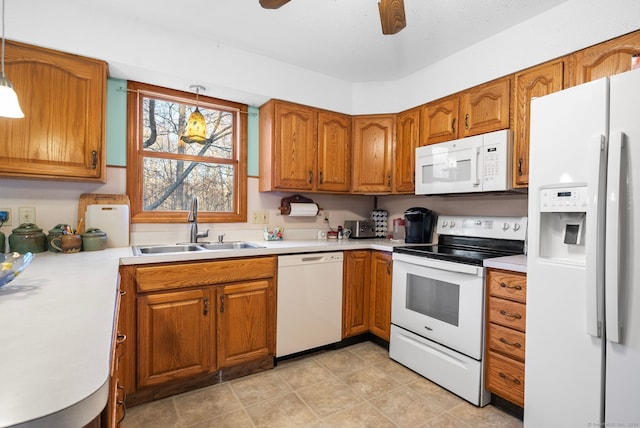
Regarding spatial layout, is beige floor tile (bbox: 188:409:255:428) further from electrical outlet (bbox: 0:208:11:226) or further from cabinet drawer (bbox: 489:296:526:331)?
electrical outlet (bbox: 0:208:11:226)

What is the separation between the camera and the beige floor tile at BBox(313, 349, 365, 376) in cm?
229

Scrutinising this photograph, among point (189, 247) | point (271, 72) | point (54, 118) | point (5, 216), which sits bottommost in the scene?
point (189, 247)

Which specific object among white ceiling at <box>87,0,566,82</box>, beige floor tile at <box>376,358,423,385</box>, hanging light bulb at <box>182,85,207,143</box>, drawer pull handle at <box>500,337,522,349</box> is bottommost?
beige floor tile at <box>376,358,423,385</box>

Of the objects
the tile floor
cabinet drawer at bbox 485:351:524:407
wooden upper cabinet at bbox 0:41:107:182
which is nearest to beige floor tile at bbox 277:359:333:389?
the tile floor

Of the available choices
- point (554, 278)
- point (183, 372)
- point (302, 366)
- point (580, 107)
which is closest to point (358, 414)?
point (302, 366)

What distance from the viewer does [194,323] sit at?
198 centimetres

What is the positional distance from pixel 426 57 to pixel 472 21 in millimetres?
509

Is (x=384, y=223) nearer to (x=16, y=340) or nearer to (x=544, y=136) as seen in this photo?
(x=544, y=136)

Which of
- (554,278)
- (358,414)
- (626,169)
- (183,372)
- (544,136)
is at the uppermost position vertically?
(544,136)

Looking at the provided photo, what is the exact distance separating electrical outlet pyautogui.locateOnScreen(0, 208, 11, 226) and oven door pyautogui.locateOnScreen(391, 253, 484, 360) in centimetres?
252

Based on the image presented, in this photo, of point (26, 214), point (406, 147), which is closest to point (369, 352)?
point (406, 147)

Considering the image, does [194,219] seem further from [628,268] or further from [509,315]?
[628,268]

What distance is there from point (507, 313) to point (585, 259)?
55 cm

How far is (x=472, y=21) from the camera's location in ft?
6.63
